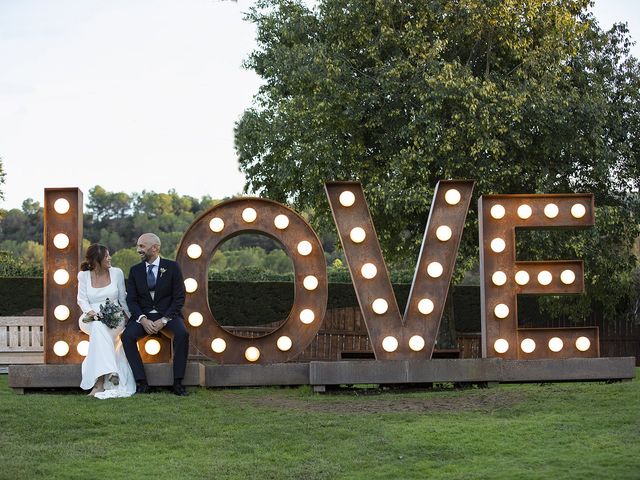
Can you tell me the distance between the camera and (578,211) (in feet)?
48.9

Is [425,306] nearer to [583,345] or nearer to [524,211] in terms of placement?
[524,211]

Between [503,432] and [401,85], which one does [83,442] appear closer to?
[503,432]

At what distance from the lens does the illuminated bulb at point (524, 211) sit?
14.9m

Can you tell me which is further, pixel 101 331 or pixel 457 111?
pixel 457 111

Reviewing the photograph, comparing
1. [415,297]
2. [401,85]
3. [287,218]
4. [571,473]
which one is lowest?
[571,473]

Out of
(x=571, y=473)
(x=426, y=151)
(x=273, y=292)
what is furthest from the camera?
(x=273, y=292)

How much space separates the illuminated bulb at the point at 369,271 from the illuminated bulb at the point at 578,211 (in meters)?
3.15

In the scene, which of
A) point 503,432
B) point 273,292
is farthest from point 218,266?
Result: point 503,432

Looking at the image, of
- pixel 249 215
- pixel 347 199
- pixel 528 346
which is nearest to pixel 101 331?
pixel 249 215

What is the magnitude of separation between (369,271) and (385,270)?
0.24m

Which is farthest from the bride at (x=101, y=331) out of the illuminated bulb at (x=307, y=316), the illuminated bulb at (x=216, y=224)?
the illuminated bulb at (x=307, y=316)

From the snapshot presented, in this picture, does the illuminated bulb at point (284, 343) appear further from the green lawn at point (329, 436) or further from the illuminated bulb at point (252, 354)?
the green lawn at point (329, 436)

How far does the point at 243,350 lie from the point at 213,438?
415cm

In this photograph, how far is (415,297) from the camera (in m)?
14.7
